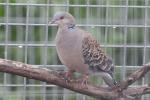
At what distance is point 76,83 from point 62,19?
37 cm

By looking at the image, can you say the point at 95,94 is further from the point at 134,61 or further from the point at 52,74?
the point at 134,61

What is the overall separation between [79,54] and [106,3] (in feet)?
1.55

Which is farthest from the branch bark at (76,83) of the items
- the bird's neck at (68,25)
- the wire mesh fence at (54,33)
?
the wire mesh fence at (54,33)

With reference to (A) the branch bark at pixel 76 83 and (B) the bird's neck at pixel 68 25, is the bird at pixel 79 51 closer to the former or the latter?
(B) the bird's neck at pixel 68 25

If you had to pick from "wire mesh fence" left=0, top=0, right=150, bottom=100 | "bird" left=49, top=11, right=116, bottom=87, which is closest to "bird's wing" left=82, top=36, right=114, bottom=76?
"bird" left=49, top=11, right=116, bottom=87

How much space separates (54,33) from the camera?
3.43m

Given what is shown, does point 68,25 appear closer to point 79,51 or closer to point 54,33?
point 79,51

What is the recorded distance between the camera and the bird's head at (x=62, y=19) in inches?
120

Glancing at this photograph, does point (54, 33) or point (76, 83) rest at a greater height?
point (54, 33)

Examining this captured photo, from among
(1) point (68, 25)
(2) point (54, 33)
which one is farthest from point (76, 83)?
(2) point (54, 33)

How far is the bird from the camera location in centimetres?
299

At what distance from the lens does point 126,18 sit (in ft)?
11.0

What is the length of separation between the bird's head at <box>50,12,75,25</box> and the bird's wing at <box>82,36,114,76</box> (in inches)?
5.1

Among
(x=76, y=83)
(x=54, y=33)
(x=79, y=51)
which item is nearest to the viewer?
(x=76, y=83)
